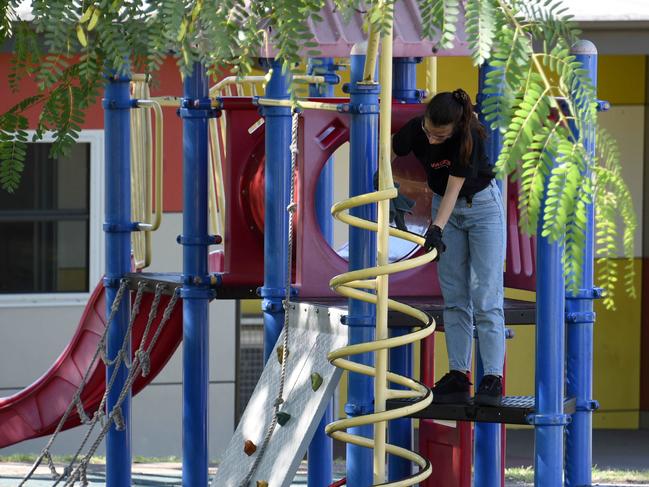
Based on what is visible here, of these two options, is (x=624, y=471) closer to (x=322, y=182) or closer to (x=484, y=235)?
(x=322, y=182)

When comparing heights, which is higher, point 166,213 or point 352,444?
point 166,213

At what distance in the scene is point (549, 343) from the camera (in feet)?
15.7

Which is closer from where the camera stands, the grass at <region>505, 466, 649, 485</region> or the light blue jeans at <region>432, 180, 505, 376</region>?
the light blue jeans at <region>432, 180, 505, 376</region>

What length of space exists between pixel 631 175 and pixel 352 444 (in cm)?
823

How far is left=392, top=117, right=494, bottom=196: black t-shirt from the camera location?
16.3ft

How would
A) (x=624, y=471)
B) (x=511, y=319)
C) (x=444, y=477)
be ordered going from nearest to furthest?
(x=511, y=319)
(x=444, y=477)
(x=624, y=471)

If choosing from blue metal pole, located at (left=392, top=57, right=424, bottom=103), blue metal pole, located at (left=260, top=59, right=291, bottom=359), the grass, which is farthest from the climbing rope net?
the grass

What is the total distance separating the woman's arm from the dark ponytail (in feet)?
0.24

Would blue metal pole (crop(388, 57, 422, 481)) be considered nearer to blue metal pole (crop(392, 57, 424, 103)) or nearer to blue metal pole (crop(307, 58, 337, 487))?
blue metal pole (crop(392, 57, 424, 103))

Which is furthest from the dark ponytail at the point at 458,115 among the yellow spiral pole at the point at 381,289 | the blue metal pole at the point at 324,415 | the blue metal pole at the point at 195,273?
the blue metal pole at the point at 195,273

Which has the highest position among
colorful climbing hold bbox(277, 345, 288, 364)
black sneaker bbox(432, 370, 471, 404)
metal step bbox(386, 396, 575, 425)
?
colorful climbing hold bbox(277, 345, 288, 364)

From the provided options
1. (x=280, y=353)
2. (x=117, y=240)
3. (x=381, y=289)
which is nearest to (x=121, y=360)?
(x=117, y=240)

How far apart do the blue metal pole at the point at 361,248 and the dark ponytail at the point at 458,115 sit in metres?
0.21

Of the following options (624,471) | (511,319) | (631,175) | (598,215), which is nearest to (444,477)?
(511,319)
